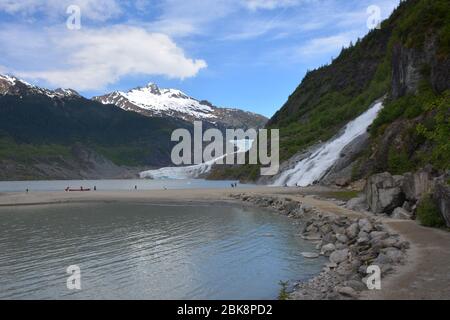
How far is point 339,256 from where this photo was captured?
2234 centimetres

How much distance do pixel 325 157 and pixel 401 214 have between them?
5058 centimetres

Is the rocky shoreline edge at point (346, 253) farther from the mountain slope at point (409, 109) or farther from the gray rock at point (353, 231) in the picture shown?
the mountain slope at point (409, 109)

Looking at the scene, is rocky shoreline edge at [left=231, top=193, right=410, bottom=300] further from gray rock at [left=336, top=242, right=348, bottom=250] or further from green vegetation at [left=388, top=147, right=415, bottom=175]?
green vegetation at [left=388, top=147, right=415, bottom=175]

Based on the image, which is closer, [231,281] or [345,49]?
[231,281]

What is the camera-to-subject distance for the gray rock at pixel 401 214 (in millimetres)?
28997

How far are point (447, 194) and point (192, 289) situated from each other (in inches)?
522

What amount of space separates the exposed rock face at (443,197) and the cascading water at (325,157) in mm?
49247

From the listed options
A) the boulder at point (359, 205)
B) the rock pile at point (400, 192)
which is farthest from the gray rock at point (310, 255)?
the boulder at point (359, 205)

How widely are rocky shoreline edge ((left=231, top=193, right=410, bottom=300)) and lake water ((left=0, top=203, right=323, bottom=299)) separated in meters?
1.12

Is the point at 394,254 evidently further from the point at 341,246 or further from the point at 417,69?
the point at 417,69

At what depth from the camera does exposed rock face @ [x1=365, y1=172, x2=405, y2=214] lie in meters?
31.6
